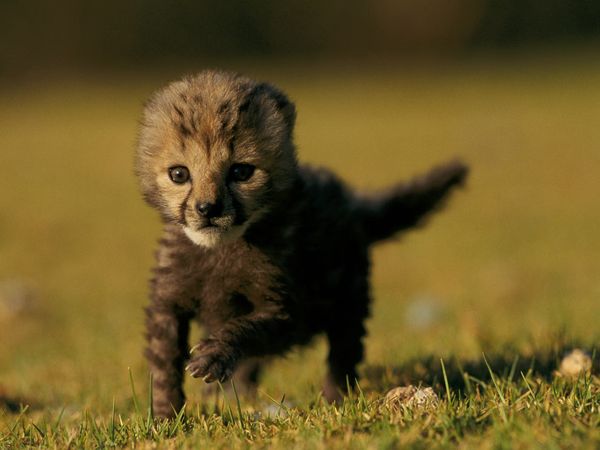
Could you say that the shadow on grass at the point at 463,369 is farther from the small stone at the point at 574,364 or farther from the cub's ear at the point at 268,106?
the cub's ear at the point at 268,106

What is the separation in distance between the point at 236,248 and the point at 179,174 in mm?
349

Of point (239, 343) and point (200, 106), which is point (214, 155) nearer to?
point (200, 106)

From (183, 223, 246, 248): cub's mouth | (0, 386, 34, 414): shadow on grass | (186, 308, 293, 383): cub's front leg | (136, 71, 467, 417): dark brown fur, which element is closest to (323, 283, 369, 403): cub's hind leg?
(136, 71, 467, 417): dark brown fur

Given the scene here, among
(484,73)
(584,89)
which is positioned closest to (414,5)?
(484,73)

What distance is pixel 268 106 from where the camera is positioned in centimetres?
336

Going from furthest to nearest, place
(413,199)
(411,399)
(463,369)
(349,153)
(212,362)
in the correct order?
(349,153), (413,199), (463,369), (212,362), (411,399)

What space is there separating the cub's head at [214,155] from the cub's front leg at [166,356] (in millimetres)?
375

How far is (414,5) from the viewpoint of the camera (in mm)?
30188

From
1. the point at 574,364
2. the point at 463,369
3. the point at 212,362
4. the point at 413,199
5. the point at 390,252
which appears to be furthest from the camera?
the point at 390,252

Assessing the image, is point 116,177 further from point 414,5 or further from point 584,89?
point 414,5

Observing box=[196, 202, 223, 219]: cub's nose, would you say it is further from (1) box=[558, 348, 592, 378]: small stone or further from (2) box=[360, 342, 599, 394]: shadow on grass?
(1) box=[558, 348, 592, 378]: small stone

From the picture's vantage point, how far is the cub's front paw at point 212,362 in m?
2.96

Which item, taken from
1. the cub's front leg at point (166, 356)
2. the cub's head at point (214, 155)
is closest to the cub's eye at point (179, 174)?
the cub's head at point (214, 155)

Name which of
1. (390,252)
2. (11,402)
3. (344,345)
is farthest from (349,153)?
(11,402)
